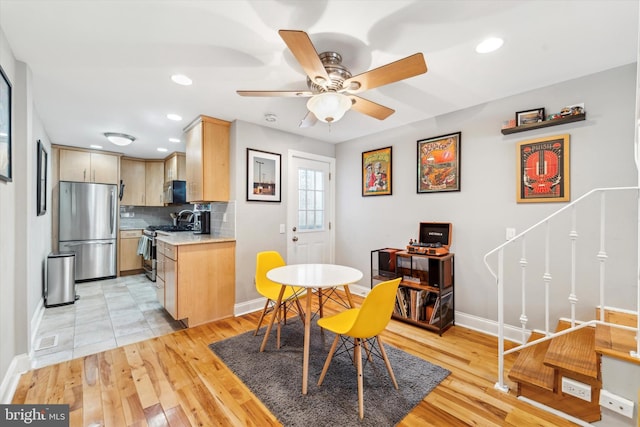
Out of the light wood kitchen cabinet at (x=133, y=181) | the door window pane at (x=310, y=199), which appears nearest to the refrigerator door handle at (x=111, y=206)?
the light wood kitchen cabinet at (x=133, y=181)

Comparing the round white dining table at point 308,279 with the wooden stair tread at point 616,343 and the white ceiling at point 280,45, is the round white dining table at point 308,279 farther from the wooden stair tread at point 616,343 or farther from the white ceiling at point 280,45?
the white ceiling at point 280,45

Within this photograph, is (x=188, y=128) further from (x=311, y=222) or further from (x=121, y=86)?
(x=311, y=222)

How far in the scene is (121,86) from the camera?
2.38m

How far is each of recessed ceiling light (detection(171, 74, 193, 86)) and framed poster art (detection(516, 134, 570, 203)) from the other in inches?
122

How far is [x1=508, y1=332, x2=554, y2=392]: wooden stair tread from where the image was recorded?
1780mm

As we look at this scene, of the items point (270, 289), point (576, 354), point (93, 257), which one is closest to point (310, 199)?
point (270, 289)

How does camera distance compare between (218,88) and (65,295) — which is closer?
(218,88)

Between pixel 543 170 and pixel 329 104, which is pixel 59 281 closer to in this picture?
pixel 329 104

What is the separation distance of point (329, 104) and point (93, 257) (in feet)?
17.3

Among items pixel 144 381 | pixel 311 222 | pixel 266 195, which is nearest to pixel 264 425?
pixel 144 381

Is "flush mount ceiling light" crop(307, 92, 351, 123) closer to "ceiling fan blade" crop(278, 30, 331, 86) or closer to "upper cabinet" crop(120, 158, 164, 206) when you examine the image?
"ceiling fan blade" crop(278, 30, 331, 86)

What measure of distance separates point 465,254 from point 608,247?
109 cm

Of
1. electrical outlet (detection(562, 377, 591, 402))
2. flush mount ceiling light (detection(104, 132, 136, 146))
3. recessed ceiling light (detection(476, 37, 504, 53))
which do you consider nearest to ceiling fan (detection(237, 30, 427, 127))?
recessed ceiling light (detection(476, 37, 504, 53))

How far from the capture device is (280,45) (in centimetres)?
179
